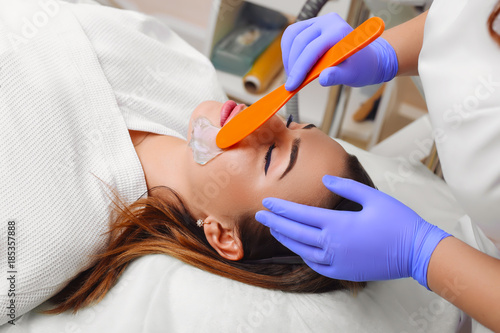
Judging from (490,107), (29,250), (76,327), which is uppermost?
(490,107)

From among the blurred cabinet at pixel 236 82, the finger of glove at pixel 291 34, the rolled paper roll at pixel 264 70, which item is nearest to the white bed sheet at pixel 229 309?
the finger of glove at pixel 291 34

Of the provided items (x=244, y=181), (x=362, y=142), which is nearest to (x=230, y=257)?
(x=244, y=181)

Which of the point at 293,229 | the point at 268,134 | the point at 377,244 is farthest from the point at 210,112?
the point at 377,244

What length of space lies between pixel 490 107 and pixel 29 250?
2.99ft

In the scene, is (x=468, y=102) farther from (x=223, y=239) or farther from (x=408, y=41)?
(x=223, y=239)

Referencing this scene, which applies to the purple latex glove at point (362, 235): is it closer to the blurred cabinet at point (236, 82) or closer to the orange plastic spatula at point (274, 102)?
the orange plastic spatula at point (274, 102)

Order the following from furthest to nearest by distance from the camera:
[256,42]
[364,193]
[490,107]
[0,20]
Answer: [256,42], [0,20], [364,193], [490,107]

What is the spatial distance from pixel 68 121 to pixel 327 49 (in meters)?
0.63

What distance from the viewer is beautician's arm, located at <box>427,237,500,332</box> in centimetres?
73

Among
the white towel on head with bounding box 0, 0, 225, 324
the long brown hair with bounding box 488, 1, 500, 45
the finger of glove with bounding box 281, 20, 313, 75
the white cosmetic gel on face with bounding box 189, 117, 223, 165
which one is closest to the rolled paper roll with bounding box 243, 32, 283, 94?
the white towel on head with bounding box 0, 0, 225, 324

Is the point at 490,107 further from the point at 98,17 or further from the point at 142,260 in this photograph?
the point at 98,17

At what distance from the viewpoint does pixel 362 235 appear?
2.79 ft

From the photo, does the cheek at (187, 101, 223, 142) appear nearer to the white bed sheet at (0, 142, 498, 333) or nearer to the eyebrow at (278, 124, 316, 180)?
the eyebrow at (278, 124, 316, 180)

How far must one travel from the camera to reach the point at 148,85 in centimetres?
133
